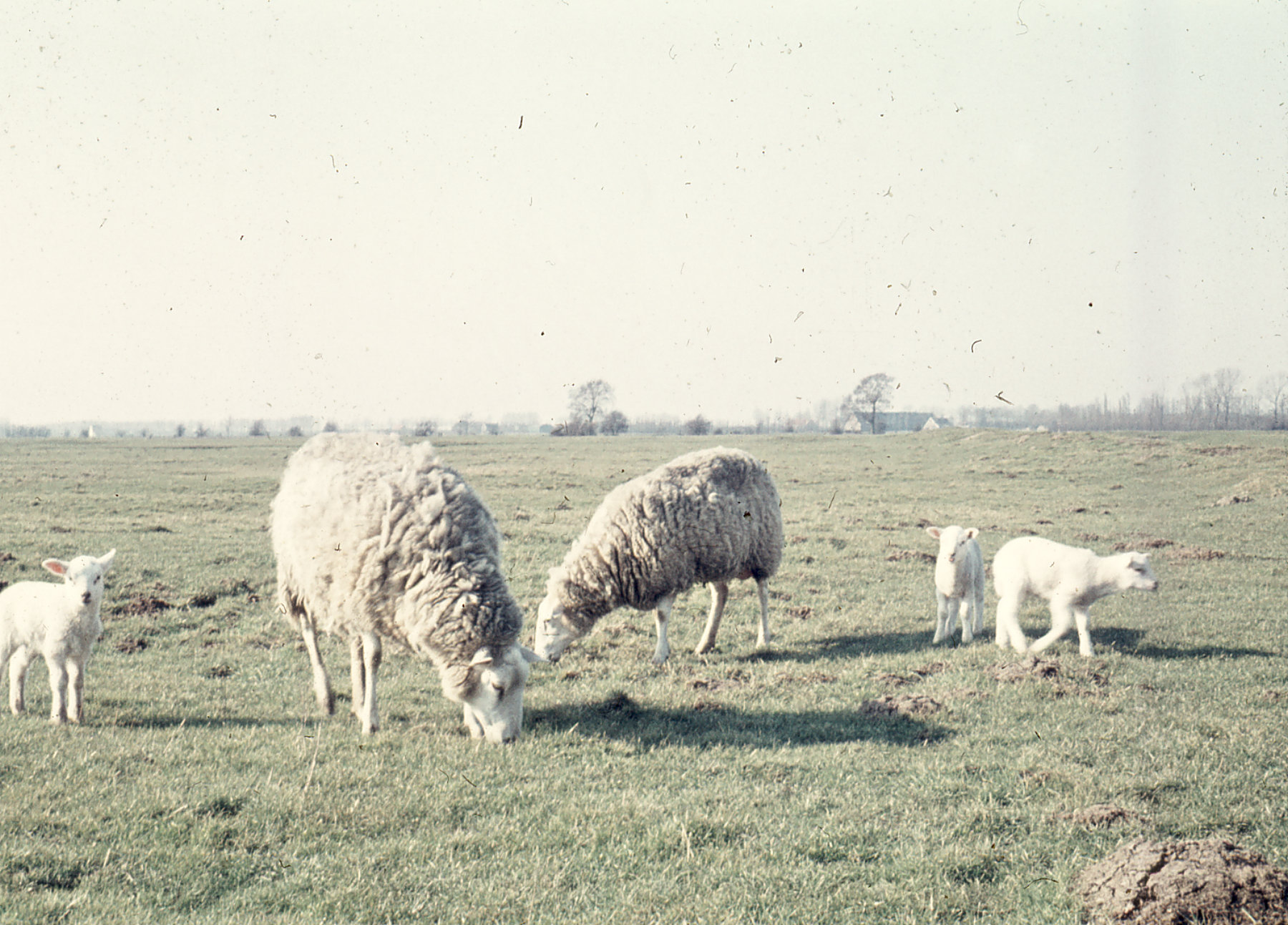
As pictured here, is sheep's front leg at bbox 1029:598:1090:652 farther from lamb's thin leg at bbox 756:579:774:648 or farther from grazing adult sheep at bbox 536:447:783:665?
grazing adult sheep at bbox 536:447:783:665

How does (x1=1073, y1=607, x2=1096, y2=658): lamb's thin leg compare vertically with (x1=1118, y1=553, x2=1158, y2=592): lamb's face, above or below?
below

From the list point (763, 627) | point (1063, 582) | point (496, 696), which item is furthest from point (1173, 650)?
point (496, 696)

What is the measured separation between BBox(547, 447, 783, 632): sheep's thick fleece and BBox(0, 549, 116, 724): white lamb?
5.01m

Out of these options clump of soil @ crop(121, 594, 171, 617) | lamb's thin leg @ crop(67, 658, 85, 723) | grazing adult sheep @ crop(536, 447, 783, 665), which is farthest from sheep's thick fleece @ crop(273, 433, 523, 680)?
clump of soil @ crop(121, 594, 171, 617)

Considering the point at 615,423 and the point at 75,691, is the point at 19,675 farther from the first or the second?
the point at 615,423

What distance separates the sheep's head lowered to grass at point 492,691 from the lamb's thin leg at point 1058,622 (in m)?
6.42

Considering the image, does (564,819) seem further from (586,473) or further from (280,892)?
(586,473)

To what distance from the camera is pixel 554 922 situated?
4.51 m

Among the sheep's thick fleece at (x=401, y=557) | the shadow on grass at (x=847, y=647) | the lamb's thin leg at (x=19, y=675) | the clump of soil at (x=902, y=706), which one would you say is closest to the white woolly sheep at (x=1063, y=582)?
the shadow on grass at (x=847, y=647)

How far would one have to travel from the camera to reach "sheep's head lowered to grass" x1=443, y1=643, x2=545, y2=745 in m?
7.46

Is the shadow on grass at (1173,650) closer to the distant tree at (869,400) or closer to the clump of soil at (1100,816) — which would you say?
the clump of soil at (1100,816)

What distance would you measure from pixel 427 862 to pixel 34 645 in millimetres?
5346

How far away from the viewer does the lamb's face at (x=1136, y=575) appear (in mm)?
10070

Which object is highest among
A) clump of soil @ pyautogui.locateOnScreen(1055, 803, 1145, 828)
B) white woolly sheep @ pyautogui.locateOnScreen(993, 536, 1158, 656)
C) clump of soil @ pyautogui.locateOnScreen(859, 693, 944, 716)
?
white woolly sheep @ pyautogui.locateOnScreen(993, 536, 1158, 656)
